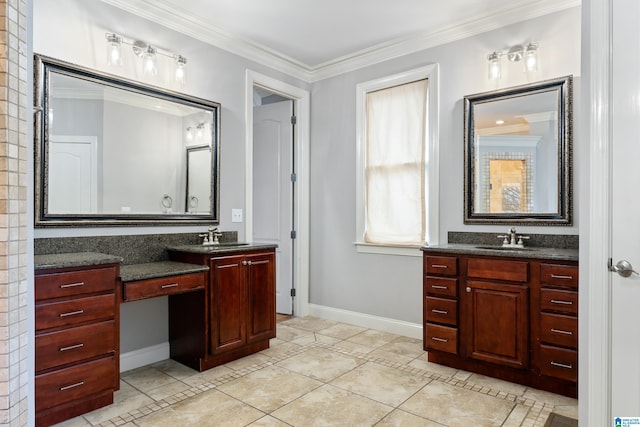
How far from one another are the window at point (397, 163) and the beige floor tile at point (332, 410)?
1.60 m

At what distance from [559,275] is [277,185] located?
2934mm

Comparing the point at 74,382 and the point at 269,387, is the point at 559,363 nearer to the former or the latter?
the point at 269,387

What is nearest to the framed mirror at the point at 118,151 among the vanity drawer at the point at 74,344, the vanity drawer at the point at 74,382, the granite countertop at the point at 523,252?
the vanity drawer at the point at 74,344

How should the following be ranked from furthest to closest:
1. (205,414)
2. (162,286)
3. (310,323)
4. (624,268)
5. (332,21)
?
(310,323), (332,21), (162,286), (205,414), (624,268)

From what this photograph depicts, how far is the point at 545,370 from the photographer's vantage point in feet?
8.11

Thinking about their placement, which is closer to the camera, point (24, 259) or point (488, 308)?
point (24, 259)

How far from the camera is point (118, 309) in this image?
7.68 ft

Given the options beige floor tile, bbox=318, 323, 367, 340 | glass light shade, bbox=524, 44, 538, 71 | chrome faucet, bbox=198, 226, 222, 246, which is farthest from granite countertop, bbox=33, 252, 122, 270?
glass light shade, bbox=524, 44, 538, 71

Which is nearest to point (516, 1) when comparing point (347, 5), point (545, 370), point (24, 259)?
point (347, 5)

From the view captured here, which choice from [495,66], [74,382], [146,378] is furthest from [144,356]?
[495,66]

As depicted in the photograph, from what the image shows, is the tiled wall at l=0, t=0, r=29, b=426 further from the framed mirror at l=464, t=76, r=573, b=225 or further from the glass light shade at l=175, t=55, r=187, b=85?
the framed mirror at l=464, t=76, r=573, b=225

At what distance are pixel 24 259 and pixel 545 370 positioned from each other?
2798 mm

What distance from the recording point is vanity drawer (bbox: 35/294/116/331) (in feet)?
6.62

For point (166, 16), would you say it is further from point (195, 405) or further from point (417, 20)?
point (195, 405)
